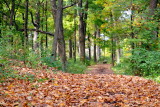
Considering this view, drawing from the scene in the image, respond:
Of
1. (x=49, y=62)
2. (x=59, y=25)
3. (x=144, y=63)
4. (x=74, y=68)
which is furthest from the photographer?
(x=74, y=68)

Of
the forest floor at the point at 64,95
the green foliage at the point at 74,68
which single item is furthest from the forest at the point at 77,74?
the green foliage at the point at 74,68

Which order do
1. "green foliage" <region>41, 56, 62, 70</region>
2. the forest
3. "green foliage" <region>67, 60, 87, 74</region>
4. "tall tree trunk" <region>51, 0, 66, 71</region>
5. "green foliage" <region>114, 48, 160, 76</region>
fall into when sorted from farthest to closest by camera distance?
1. "green foliage" <region>67, 60, 87, 74</region>
2. "tall tree trunk" <region>51, 0, 66, 71</region>
3. "green foliage" <region>41, 56, 62, 70</region>
4. "green foliage" <region>114, 48, 160, 76</region>
5. the forest

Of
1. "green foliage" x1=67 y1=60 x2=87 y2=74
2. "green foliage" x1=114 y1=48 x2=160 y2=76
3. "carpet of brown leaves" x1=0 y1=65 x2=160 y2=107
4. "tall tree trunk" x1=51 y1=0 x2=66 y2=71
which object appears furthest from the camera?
"green foliage" x1=67 y1=60 x2=87 y2=74

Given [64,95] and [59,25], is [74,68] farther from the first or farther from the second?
[64,95]

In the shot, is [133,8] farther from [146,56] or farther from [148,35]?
[146,56]

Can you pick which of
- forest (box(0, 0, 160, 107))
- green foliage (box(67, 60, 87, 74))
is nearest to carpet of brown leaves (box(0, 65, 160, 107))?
forest (box(0, 0, 160, 107))

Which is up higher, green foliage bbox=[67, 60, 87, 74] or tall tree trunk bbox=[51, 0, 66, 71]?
tall tree trunk bbox=[51, 0, 66, 71]

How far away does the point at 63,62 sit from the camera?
12836 mm

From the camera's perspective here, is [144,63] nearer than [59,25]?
Yes

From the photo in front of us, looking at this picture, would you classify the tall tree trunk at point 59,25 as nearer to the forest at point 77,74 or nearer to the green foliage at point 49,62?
the forest at point 77,74

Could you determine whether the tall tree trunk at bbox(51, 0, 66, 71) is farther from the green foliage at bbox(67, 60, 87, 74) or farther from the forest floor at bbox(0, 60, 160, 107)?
the forest floor at bbox(0, 60, 160, 107)

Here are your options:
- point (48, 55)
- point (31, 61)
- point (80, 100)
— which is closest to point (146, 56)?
point (48, 55)

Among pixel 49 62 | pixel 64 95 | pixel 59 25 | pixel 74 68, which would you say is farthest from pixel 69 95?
pixel 74 68

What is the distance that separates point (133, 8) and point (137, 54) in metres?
4.37
